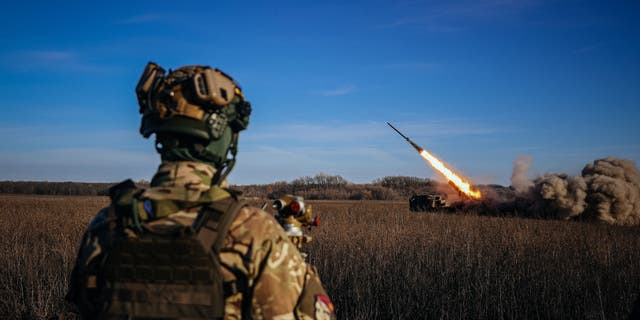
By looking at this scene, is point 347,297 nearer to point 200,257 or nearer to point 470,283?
point 470,283

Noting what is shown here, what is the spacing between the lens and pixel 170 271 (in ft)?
7.88

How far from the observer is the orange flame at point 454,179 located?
2795 centimetres

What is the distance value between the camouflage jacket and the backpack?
0.06m

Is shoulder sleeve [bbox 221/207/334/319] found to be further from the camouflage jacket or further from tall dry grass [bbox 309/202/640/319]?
tall dry grass [bbox 309/202/640/319]

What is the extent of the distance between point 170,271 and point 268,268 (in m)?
0.52

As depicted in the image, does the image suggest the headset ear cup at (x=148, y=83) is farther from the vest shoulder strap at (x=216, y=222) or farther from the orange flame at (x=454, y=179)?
the orange flame at (x=454, y=179)

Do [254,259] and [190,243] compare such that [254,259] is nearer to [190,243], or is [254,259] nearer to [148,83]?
[190,243]

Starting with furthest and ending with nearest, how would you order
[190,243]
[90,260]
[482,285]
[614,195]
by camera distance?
[614,195]
[482,285]
[90,260]
[190,243]

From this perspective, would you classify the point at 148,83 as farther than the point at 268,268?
Yes

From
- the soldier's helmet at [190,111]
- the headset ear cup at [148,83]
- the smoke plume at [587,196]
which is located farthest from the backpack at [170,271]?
the smoke plume at [587,196]

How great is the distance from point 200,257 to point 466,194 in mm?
28883

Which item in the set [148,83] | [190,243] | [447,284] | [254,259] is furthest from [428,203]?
[190,243]

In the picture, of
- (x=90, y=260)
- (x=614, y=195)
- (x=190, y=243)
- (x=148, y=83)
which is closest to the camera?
(x=190, y=243)

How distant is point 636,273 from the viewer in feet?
29.1
